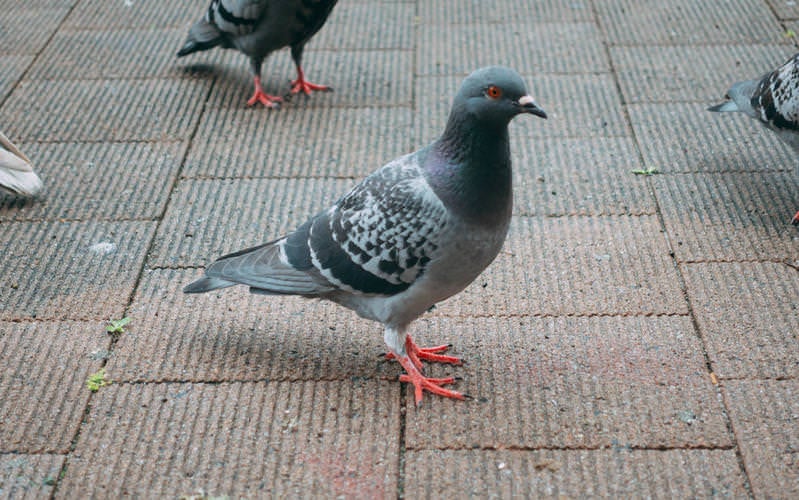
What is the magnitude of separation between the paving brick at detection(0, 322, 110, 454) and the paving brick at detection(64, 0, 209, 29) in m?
3.97

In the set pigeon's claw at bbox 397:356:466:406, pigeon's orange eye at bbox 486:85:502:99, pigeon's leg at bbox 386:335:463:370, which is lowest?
pigeon's leg at bbox 386:335:463:370

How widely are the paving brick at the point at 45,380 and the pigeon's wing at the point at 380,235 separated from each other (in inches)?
44.1

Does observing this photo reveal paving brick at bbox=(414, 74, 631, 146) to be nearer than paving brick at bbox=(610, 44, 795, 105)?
Yes

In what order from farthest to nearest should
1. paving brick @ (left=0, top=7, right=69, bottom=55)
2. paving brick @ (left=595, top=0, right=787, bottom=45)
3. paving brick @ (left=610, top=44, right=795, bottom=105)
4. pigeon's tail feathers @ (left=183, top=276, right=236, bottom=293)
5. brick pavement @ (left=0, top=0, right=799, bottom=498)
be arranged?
paving brick @ (left=0, top=7, right=69, bottom=55) → paving brick @ (left=595, top=0, right=787, bottom=45) → paving brick @ (left=610, top=44, right=795, bottom=105) → pigeon's tail feathers @ (left=183, top=276, right=236, bottom=293) → brick pavement @ (left=0, top=0, right=799, bottom=498)

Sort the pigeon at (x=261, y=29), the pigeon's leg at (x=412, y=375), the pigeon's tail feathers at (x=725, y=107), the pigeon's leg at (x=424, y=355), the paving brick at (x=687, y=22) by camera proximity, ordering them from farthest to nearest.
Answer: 1. the paving brick at (x=687, y=22)
2. the pigeon at (x=261, y=29)
3. the pigeon's tail feathers at (x=725, y=107)
4. the pigeon's leg at (x=424, y=355)
5. the pigeon's leg at (x=412, y=375)

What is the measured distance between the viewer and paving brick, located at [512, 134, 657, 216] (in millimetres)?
4945

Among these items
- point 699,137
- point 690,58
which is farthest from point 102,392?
point 690,58

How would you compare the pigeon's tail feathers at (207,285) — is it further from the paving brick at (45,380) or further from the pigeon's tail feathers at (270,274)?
the paving brick at (45,380)

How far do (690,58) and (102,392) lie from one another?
5.11 meters

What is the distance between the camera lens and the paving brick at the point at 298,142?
17.7 feet

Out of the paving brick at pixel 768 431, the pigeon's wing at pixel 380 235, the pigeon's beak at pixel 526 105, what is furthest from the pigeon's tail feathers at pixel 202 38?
the paving brick at pixel 768 431

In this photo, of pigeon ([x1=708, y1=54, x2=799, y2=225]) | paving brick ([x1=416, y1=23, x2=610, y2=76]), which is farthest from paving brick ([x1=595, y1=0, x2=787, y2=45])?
pigeon ([x1=708, y1=54, x2=799, y2=225])

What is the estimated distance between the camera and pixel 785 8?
→ 723 centimetres

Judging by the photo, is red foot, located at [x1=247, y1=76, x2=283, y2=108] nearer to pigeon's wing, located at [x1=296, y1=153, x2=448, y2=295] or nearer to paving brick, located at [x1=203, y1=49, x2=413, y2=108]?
paving brick, located at [x1=203, y1=49, x2=413, y2=108]
